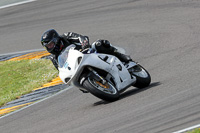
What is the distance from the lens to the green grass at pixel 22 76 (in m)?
12.1

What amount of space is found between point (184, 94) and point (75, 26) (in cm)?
1064

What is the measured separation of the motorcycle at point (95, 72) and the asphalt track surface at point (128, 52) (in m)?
0.29

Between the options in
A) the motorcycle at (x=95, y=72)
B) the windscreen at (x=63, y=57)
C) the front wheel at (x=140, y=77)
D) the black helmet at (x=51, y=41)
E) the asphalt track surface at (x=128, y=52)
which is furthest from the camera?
the front wheel at (x=140, y=77)

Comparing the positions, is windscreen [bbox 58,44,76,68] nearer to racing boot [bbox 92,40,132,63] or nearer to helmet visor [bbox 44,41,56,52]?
helmet visor [bbox 44,41,56,52]

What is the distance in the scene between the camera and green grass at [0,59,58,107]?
12148 mm

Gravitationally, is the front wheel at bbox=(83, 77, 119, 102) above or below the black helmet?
below

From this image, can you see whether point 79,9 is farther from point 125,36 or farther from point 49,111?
point 49,111

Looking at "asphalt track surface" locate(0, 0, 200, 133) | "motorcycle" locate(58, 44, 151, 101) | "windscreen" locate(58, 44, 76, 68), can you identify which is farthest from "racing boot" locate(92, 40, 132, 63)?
"asphalt track surface" locate(0, 0, 200, 133)

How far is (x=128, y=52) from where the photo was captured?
13156 millimetres

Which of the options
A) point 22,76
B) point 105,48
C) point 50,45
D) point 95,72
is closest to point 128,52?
point 22,76

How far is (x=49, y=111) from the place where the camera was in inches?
366

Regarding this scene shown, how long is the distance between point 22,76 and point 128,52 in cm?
342

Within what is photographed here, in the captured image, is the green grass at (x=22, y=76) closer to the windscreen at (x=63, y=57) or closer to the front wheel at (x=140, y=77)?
the windscreen at (x=63, y=57)

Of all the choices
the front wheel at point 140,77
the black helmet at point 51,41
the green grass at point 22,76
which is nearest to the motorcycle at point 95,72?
the front wheel at point 140,77
